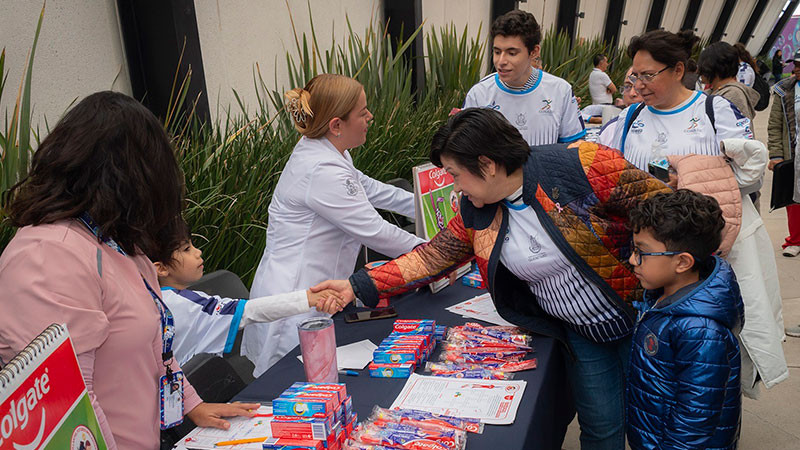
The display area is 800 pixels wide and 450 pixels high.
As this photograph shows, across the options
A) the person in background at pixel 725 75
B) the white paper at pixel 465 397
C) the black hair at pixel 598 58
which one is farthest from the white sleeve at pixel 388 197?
the black hair at pixel 598 58

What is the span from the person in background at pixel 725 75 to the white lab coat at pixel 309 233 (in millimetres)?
3486

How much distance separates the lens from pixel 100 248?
1.32 meters

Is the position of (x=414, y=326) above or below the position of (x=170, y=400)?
below

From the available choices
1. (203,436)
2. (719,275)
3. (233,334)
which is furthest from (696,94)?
(203,436)

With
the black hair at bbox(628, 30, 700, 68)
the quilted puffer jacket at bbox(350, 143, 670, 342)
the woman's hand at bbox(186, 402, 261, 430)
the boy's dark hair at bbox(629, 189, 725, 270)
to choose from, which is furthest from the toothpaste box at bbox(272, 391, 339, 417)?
the black hair at bbox(628, 30, 700, 68)

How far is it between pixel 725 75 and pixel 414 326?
4.14 m

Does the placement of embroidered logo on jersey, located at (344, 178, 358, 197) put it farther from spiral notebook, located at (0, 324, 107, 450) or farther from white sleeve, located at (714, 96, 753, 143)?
spiral notebook, located at (0, 324, 107, 450)

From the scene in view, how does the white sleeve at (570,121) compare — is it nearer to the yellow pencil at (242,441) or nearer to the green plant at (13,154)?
the green plant at (13,154)

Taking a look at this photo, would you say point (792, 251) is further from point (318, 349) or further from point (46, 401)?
point (46, 401)

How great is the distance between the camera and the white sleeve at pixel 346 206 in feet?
8.10

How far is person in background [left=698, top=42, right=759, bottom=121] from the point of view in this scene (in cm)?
482

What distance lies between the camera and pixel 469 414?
1.66 meters

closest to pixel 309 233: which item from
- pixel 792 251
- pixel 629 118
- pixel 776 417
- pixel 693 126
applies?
pixel 629 118

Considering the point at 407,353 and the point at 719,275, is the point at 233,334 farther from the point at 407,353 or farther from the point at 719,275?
the point at 719,275
